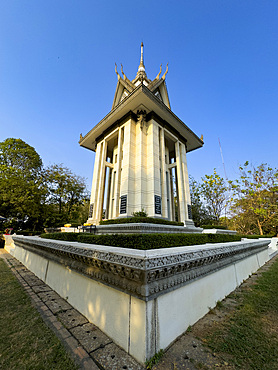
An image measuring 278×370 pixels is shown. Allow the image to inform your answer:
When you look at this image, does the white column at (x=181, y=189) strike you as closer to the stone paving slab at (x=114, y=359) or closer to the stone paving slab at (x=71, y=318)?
the stone paving slab at (x=71, y=318)

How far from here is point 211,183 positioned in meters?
23.0

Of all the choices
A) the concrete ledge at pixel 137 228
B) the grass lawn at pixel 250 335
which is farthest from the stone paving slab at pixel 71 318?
the concrete ledge at pixel 137 228

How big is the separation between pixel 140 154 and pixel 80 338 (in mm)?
12313

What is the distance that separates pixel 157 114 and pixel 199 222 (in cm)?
1635

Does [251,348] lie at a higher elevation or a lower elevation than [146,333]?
lower

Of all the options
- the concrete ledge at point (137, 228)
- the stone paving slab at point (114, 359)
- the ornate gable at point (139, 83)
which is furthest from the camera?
the ornate gable at point (139, 83)

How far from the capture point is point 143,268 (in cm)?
200

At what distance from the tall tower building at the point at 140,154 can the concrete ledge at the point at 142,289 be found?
8534mm

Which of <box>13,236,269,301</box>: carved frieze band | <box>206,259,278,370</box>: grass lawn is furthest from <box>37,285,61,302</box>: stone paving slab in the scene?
<box>206,259,278,370</box>: grass lawn

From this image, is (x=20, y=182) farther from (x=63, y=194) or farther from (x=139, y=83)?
(x=139, y=83)

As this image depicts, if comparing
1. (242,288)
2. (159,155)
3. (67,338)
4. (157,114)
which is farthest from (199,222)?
(67,338)

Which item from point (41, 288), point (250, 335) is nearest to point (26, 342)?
point (41, 288)

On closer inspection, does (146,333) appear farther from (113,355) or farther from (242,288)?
(242,288)

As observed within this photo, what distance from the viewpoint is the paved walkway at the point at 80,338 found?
2.01m
